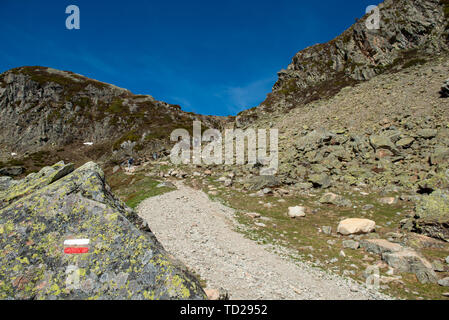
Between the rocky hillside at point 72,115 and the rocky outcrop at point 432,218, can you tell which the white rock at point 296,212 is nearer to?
the rocky outcrop at point 432,218

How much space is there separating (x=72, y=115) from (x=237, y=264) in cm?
10706

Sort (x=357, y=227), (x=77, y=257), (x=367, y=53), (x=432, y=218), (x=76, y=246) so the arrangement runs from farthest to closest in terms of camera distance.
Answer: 1. (x=367, y=53)
2. (x=357, y=227)
3. (x=432, y=218)
4. (x=76, y=246)
5. (x=77, y=257)

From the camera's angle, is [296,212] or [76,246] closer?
[76,246]

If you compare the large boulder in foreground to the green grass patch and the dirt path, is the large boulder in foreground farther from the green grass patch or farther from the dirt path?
the green grass patch

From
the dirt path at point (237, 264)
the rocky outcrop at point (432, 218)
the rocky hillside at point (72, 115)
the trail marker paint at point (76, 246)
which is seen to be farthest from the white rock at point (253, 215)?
the rocky hillside at point (72, 115)

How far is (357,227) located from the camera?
16.7m

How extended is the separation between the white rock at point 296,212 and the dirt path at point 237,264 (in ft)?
17.5

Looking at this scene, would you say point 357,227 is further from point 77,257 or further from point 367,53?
point 367,53

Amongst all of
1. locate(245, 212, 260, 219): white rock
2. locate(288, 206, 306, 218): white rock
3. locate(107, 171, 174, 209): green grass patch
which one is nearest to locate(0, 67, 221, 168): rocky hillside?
locate(107, 171, 174, 209): green grass patch

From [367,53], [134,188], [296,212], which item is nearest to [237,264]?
[296,212]

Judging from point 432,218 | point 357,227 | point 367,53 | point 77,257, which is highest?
point 367,53

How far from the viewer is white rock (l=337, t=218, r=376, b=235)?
654 inches

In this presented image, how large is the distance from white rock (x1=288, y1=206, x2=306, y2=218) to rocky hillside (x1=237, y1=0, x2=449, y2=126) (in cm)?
3987
